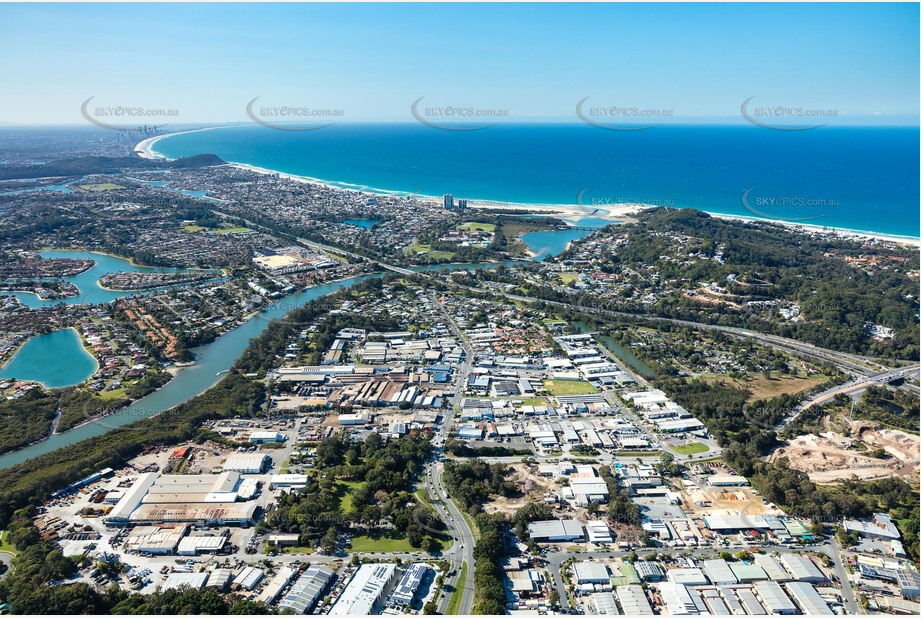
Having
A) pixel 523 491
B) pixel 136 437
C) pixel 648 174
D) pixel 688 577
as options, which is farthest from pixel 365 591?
pixel 648 174

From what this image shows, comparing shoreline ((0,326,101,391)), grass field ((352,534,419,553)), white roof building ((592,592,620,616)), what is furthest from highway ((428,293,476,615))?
shoreline ((0,326,101,391))

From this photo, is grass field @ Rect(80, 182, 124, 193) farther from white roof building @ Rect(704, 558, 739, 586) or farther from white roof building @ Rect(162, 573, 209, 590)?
white roof building @ Rect(704, 558, 739, 586)

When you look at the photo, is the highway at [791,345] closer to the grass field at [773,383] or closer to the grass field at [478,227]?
the grass field at [773,383]

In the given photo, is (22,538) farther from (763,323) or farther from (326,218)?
(326,218)

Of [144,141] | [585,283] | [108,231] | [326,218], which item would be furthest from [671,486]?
[144,141]

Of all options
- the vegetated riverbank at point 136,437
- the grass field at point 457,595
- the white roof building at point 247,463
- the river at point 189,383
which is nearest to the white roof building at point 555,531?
the grass field at point 457,595

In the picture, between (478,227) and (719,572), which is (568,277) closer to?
(478,227)
